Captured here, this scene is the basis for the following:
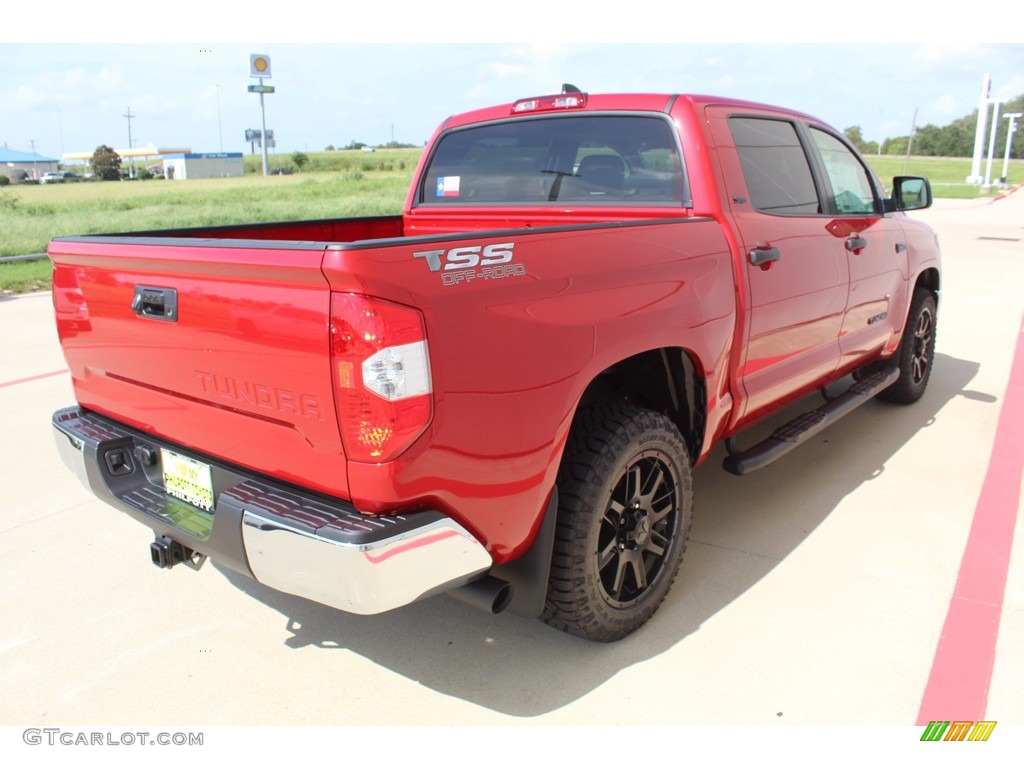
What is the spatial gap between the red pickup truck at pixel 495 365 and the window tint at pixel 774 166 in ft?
0.06

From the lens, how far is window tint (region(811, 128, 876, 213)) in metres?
4.36

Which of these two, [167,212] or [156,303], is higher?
[156,303]

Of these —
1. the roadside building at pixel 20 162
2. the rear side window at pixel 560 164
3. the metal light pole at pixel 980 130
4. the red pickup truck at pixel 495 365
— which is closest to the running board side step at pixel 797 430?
the red pickup truck at pixel 495 365

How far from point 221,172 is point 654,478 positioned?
96703 millimetres

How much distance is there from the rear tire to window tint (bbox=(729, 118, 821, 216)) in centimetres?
178

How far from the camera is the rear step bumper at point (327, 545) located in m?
2.11

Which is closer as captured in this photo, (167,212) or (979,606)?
(979,606)

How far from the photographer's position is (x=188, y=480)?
8.70 ft

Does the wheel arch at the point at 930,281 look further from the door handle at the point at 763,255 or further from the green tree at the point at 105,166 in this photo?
the green tree at the point at 105,166

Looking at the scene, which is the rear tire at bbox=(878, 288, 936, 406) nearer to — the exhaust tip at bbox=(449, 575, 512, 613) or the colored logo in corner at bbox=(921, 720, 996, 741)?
the colored logo in corner at bbox=(921, 720, 996, 741)

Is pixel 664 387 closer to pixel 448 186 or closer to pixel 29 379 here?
pixel 448 186

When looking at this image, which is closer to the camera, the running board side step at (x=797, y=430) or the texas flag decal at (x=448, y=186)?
the running board side step at (x=797, y=430)

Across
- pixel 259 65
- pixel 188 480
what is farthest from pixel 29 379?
pixel 259 65

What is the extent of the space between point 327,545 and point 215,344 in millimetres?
686
